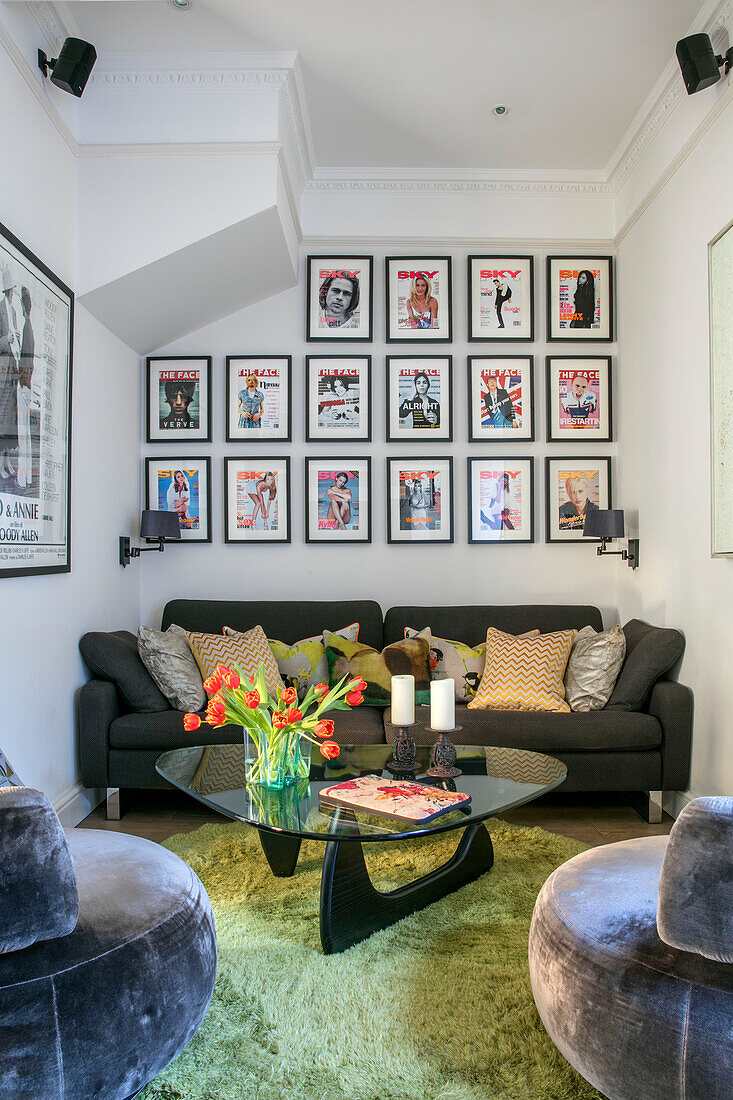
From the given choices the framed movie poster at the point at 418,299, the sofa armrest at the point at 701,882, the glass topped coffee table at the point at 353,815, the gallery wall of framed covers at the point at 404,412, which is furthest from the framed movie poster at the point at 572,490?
the sofa armrest at the point at 701,882

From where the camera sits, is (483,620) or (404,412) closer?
(483,620)

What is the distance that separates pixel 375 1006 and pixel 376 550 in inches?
105

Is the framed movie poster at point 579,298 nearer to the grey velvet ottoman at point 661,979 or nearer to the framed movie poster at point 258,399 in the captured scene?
the framed movie poster at point 258,399

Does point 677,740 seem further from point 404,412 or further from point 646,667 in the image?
point 404,412

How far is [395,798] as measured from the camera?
6.53 ft

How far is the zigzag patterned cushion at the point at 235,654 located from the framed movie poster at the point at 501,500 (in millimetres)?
1407

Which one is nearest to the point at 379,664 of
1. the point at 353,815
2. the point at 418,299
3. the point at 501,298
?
the point at 353,815

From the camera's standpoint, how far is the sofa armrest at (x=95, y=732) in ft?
10.2

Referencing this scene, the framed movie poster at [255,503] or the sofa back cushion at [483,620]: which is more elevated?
the framed movie poster at [255,503]

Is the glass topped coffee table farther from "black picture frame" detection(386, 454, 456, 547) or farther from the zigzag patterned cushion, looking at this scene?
"black picture frame" detection(386, 454, 456, 547)

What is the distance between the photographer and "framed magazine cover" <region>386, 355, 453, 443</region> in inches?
165

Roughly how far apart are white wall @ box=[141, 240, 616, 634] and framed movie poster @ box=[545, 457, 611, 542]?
55mm

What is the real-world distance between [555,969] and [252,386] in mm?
3412

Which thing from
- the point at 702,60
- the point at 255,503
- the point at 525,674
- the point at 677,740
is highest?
the point at 702,60
